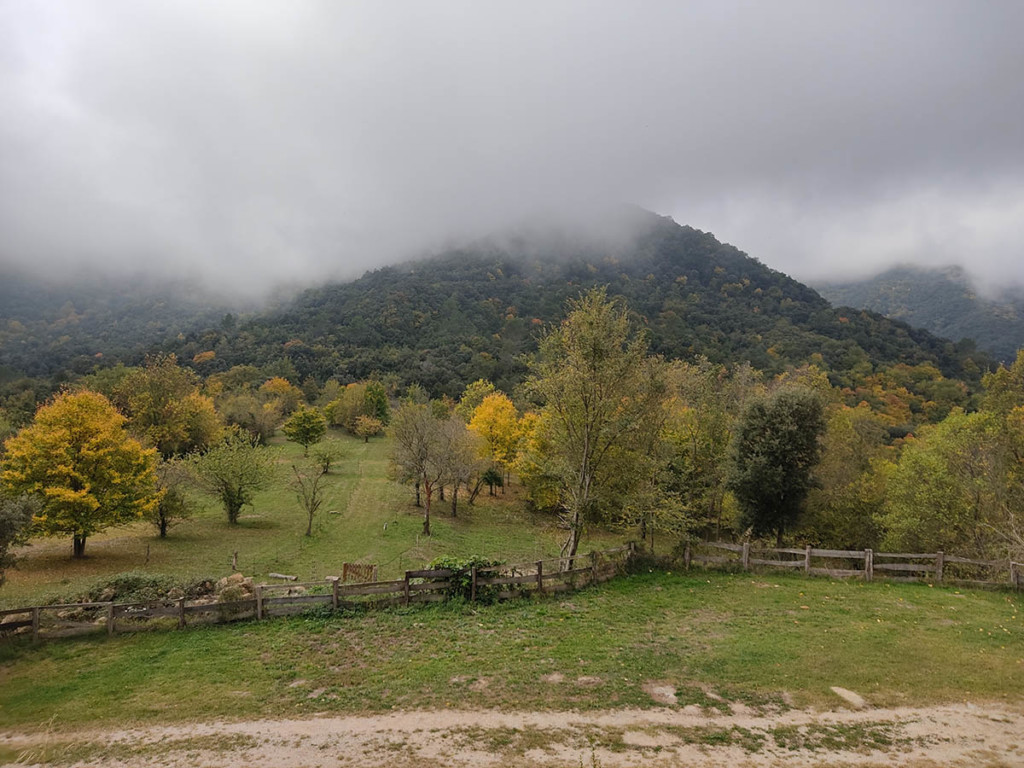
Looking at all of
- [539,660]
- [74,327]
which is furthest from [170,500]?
[74,327]

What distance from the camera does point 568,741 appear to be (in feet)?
28.4

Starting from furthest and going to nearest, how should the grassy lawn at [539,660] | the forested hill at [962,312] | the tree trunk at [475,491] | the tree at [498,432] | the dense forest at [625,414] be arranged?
the forested hill at [962,312] < the tree at [498,432] < the tree trunk at [475,491] < the dense forest at [625,414] < the grassy lawn at [539,660]

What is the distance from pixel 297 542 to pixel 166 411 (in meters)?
30.7

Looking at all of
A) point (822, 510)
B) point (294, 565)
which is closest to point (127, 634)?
point (294, 565)

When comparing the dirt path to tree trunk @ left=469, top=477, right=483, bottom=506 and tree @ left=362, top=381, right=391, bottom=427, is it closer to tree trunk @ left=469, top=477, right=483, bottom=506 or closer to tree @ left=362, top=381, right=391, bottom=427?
tree trunk @ left=469, top=477, right=483, bottom=506

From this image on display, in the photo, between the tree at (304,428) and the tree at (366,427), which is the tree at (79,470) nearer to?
the tree at (304,428)

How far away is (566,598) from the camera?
1683cm

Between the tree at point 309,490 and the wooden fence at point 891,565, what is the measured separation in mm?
22429

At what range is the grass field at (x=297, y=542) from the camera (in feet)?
72.8

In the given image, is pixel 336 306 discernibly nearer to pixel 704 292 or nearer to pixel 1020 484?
pixel 704 292

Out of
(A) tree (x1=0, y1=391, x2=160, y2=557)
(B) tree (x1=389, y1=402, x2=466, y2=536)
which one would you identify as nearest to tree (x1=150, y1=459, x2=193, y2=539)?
(A) tree (x1=0, y1=391, x2=160, y2=557)

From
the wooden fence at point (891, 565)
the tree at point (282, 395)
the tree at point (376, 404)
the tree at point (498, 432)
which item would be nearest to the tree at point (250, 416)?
the tree at point (282, 395)

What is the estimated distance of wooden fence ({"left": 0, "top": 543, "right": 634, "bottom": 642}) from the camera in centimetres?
1377

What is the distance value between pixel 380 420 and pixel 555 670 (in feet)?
231
